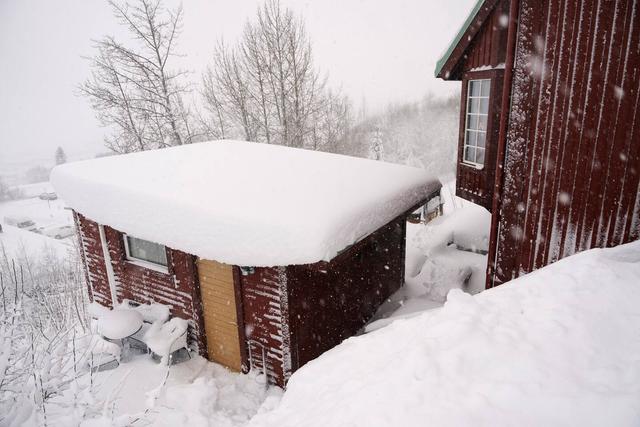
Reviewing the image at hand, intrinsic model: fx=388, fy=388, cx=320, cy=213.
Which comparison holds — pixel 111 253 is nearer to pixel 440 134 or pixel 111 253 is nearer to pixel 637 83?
pixel 637 83

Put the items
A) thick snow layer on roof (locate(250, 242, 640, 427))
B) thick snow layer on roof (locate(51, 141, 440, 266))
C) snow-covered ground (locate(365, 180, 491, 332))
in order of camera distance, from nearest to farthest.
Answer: thick snow layer on roof (locate(250, 242, 640, 427)) → thick snow layer on roof (locate(51, 141, 440, 266)) → snow-covered ground (locate(365, 180, 491, 332))

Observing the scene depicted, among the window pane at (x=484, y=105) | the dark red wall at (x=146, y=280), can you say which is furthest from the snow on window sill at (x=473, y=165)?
the dark red wall at (x=146, y=280)

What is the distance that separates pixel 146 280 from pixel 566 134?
764cm

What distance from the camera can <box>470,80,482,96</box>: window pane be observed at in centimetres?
738

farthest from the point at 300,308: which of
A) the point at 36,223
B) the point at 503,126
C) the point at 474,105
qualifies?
the point at 36,223

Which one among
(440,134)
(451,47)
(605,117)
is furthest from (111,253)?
(440,134)

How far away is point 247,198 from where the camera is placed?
613cm

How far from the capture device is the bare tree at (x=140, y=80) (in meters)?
16.4

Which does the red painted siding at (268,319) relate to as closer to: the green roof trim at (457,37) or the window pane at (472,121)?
the window pane at (472,121)

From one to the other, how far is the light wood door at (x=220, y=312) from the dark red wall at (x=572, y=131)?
182 inches

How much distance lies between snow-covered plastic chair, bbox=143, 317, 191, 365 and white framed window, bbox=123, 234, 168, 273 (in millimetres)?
1013

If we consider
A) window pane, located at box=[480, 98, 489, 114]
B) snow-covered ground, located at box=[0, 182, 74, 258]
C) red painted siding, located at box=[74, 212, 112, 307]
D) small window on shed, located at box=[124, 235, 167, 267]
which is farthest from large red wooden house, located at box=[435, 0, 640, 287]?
snow-covered ground, located at box=[0, 182, 74, 258]

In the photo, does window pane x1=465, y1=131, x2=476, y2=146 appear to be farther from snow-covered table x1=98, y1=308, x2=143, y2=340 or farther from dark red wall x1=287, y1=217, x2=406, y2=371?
snow-covered table x1=98, y1=308, x2=143, y2=340

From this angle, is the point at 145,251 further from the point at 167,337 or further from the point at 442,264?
the point at 442,264
